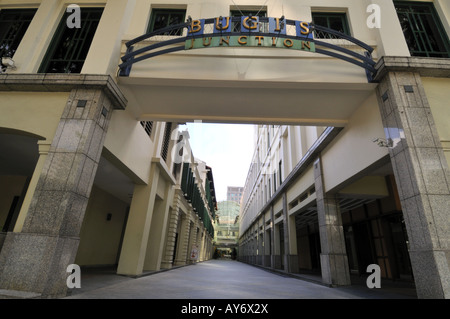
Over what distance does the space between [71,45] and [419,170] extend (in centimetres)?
978

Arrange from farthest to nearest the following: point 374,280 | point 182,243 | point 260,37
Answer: point 182,243, point 374,280, point 260,37

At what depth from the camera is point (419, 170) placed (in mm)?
4617

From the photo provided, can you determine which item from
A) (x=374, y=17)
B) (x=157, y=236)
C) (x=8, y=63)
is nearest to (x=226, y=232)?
(x=157, y=236)

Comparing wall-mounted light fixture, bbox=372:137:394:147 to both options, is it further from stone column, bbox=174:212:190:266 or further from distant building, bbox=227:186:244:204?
distant building, bbox=227:186:244:204

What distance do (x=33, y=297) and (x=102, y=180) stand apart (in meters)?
7.03

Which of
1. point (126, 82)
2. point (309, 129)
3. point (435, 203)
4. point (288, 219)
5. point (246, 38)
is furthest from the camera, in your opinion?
point (288, 219)

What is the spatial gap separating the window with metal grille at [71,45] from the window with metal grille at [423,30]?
967 cm

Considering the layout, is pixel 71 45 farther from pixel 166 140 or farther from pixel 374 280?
pixel 374 280

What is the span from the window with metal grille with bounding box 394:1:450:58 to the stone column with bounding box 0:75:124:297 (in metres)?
8.67

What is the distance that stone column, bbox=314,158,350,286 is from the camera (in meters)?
8.02

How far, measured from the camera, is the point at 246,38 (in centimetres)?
587

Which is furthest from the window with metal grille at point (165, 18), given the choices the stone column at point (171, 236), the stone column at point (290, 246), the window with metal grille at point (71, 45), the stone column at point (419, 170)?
the stone column at point (290, 246)
